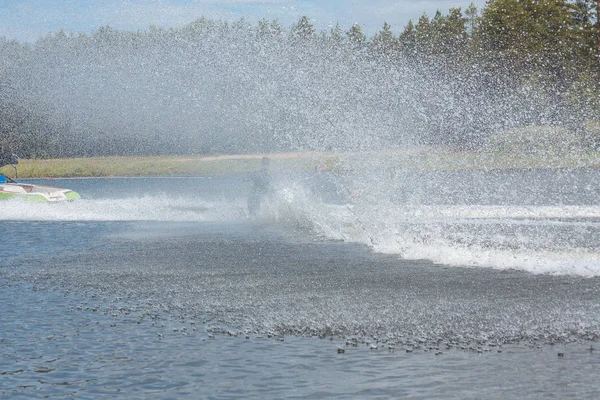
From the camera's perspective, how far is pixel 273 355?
35.8 ft

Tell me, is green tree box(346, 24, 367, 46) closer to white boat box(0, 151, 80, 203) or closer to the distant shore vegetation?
the distant shore vegetation

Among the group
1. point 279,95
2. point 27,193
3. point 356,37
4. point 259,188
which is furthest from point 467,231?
point 356,37

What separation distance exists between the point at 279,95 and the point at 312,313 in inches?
1941

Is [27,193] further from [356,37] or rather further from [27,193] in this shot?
[356,37]

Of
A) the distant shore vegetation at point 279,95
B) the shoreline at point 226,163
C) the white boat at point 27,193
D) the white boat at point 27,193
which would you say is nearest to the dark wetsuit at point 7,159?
the white boat at point 27,193

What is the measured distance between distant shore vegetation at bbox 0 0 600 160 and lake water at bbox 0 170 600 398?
1221 inches

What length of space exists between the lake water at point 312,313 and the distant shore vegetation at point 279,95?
31004mm

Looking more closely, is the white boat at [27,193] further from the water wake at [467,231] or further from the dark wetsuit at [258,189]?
the water wake at [467,231]

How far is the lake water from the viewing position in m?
9.93

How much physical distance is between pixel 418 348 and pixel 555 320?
2269mm

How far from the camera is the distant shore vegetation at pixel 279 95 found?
7044 centimetres

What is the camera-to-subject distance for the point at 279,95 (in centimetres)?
6141

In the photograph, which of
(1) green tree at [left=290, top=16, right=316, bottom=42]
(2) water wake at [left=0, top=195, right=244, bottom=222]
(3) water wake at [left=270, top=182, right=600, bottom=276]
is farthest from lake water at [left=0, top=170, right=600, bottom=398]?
(1) green tree at [left=290, top=16, right=316, bottom=42]

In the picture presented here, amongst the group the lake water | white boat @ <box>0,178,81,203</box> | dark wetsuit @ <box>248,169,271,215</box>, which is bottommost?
the lake water
